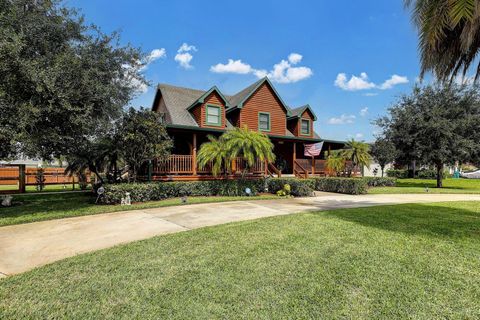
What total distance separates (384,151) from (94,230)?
22672 millimetres

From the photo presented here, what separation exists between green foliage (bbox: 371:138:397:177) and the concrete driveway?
55.0 feet

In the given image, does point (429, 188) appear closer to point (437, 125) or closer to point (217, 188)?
point (437, 125)

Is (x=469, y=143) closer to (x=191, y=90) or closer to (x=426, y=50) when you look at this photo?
(x=426, y=50)

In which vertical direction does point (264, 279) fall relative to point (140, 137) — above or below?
below

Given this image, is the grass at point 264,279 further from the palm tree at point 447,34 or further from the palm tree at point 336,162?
the palm tree at point 336,162

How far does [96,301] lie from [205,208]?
6.45 m

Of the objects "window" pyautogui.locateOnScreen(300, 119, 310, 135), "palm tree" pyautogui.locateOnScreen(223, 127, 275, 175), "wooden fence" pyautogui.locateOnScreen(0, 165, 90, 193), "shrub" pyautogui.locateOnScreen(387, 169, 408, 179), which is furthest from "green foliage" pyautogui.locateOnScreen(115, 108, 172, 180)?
"shrub" pyautogui.locateOnScreen(387, 169, 408, 179)

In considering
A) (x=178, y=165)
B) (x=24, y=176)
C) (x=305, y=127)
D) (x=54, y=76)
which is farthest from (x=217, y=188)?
(x=305, y=127)

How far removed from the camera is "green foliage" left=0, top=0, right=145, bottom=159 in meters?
7.81

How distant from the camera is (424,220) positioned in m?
7.35

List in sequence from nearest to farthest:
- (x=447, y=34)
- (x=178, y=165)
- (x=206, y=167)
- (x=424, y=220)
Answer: (x=447, y=34), (x=424, y=220), (x=178, y=165), (x=206, y=167)

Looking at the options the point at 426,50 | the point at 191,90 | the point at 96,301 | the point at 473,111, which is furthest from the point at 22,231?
the point at 473,111

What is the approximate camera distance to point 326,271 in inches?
151

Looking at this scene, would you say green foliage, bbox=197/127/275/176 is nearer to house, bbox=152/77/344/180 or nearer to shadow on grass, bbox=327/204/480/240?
house, bbox=152/77/344/180
